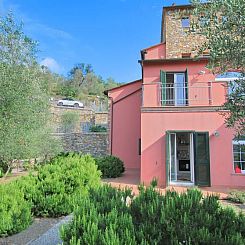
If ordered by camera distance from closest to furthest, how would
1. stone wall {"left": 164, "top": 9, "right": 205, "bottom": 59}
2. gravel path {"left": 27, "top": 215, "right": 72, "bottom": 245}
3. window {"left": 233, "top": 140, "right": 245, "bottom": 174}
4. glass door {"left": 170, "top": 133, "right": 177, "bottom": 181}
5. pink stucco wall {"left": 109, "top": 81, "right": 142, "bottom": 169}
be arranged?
gravel path {"left": 27, "top": 215, "right": 72, "bottom": 245} → window {"left": 233, "top": 140, "right": 245, "bottom": 174} → glass door {"left": 170, "top": 133, "right": 177, "bottom": 181} → pink stucco wall {"left": 109, "top": 81, "right": 142, "bottom": 169} → stone wall {"left": 164, "top": 9, "right": 205, "bottom": 59}

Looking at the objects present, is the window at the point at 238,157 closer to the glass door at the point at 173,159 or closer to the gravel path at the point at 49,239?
the glass door at the point at 173,159

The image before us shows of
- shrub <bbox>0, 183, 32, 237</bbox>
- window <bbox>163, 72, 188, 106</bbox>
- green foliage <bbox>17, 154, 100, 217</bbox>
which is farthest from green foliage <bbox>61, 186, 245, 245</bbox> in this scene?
window <bbox>163, 72, 188, 106</bbox>

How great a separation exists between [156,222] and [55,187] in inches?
190

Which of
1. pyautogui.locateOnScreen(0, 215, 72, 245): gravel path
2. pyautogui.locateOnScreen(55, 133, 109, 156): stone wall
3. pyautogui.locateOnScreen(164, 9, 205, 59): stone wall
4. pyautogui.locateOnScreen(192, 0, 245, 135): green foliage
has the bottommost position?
pyautogui.locateOnScreen(0, 215, 72, 245): gravel path

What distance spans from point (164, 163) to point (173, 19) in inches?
541

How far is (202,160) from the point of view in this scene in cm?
1119

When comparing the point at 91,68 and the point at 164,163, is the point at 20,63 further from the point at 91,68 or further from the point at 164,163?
the point at 91,68

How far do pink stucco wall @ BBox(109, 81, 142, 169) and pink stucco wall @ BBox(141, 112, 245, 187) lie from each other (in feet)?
17.3

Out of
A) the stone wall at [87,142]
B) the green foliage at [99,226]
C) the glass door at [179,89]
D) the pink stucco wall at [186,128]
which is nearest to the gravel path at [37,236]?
the green foliage at [99,226]

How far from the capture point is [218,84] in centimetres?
1181

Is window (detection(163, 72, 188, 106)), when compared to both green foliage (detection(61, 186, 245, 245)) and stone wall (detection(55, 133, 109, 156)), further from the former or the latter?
green foliage (detection(61, 186, 245, 245))

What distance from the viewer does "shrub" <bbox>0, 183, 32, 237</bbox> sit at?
530 cm

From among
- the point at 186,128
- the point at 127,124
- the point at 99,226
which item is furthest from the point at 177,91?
the point at 99,226

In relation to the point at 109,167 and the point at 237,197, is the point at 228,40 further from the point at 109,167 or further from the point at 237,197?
the point at 109,167
